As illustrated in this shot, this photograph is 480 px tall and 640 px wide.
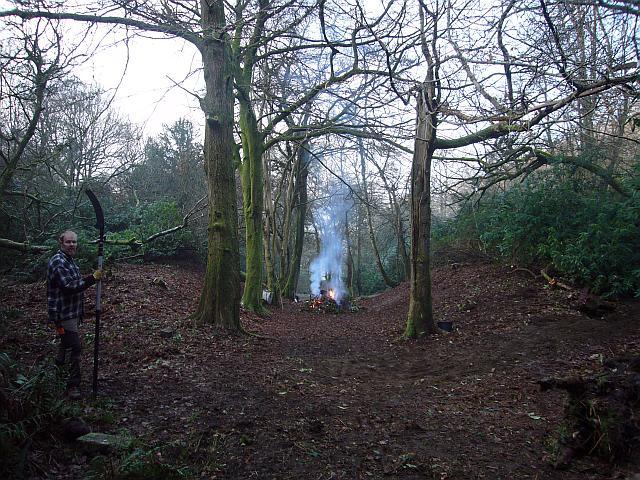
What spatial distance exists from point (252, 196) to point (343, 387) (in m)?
8.04

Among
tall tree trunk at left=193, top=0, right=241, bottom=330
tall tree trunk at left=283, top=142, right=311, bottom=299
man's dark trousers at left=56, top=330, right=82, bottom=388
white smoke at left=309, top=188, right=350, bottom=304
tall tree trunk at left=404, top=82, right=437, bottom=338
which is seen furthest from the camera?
white smoke at left=309, top=188, right=350, bottom=304

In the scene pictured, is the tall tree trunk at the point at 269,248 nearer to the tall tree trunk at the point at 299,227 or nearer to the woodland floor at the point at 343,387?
the tall tree trunk at the point at 299,227

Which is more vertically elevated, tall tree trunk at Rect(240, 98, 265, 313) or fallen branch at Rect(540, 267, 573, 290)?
tall tree trunk at Rect(240, 98, 265, 313)

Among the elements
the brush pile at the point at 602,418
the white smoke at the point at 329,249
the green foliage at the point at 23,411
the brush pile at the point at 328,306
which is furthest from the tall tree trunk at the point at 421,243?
the white smoke at the point at 329,249

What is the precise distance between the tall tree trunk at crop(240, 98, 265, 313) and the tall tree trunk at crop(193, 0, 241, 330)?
3.87 m

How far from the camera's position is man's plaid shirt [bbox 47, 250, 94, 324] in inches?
189

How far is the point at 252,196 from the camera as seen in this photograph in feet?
42.9

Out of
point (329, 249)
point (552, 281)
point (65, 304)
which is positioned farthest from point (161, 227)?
point (329, 249)

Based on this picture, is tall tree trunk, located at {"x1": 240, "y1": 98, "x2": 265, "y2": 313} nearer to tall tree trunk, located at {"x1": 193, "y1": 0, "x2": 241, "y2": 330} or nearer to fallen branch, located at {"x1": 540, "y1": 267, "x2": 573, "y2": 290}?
tall tree trunk, located at {"x1": 193, "y1": 0, "x2": 241, "y2": 330}

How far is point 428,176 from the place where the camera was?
974cm

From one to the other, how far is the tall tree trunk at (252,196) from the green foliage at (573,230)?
24.0ft

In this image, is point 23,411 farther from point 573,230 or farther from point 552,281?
point 573,230

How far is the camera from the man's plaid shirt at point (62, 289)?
15.8 ft

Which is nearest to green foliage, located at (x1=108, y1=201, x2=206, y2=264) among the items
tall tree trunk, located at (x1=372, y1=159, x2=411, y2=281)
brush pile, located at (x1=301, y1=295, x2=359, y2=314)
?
brush pile, located at (x1=301, y1=295, x2=359, y2=314)
